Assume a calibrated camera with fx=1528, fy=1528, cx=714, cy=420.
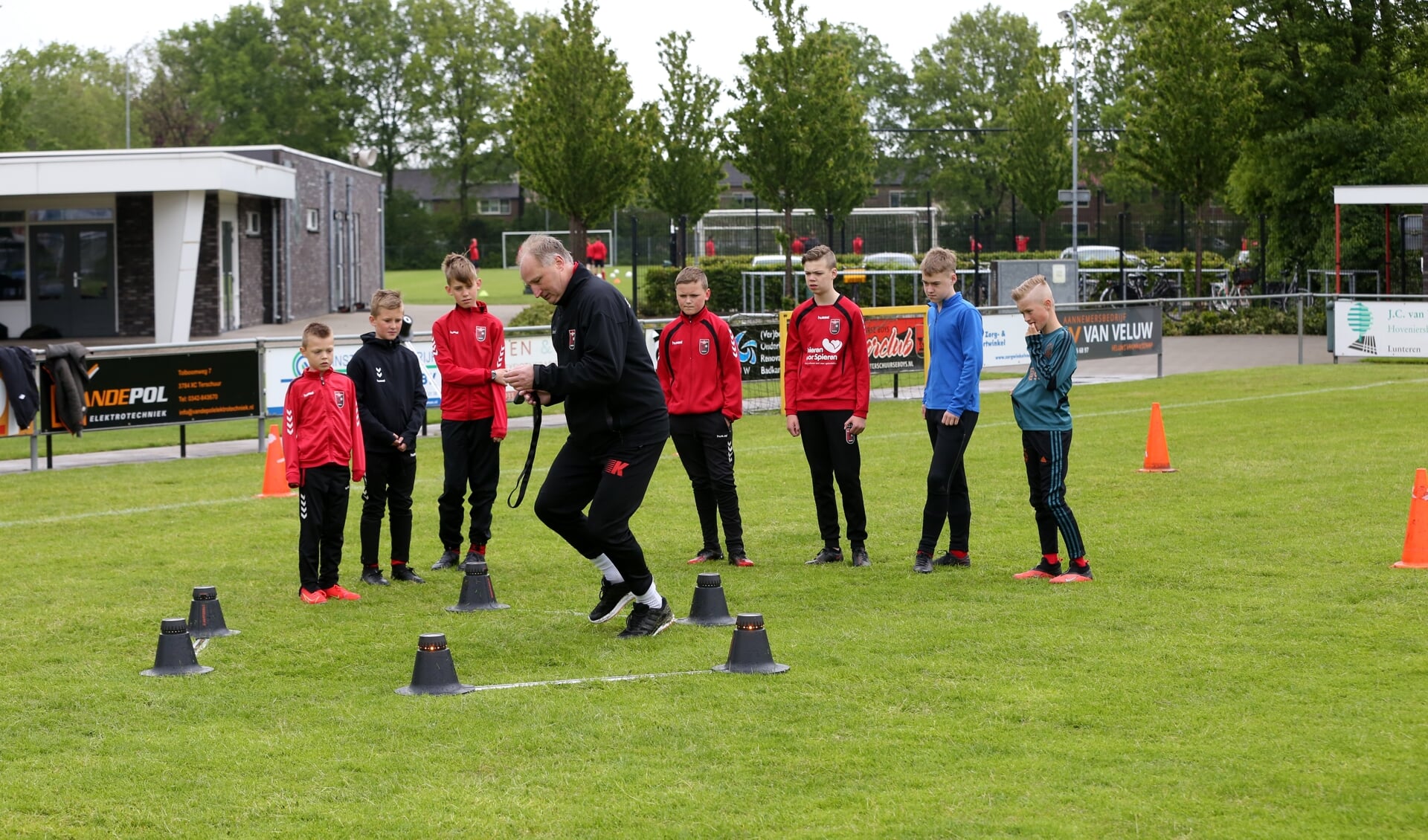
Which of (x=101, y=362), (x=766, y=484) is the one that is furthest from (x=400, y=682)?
(x=101, y=362)

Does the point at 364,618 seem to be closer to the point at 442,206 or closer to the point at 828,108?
the point at 828,108

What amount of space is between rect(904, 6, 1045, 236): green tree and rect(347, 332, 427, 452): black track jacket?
3263 inches

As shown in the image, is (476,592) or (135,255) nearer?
(476,592)

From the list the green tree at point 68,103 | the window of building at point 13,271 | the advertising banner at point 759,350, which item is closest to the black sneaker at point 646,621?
the advertising banner at point 759,350

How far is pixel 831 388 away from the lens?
33.0 feet

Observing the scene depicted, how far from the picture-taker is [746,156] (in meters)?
42.8

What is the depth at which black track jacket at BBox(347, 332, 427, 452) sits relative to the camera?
9.54m

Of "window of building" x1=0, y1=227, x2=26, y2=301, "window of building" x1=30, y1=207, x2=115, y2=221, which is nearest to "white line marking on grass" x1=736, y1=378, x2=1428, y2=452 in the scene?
"window of building" x1=30, y1=207, x2=115, y2=221

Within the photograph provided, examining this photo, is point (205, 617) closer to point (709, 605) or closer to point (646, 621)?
point (646, 621)

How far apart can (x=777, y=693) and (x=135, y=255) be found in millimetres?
30941

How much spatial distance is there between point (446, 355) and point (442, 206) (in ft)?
295

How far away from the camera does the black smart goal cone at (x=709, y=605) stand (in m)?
8.12

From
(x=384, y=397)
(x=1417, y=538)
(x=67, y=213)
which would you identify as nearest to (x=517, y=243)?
(x=67, y=213)

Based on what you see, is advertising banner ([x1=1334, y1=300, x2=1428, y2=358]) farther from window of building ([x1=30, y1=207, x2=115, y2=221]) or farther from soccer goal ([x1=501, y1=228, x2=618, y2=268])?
soccer goal ([x1=501, y1=228, x2=618, y2=268])
